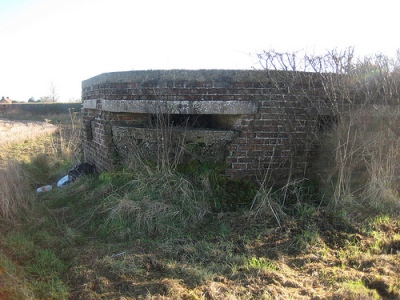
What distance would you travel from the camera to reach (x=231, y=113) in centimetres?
452

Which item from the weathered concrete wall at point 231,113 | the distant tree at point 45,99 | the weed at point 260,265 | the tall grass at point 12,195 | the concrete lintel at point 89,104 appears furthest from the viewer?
the distant tree at point 45,99

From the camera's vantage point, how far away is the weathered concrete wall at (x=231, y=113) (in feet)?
14.8

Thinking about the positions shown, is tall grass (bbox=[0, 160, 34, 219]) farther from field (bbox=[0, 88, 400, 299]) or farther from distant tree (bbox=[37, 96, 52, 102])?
distant tree (bbox=[37, 96, 52, 102])

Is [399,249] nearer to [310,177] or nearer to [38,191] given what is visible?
[310,177]

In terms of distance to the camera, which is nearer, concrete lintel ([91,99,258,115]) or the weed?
the weed

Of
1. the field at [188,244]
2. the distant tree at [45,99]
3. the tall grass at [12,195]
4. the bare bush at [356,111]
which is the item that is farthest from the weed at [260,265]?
the distant tree at [45,99]

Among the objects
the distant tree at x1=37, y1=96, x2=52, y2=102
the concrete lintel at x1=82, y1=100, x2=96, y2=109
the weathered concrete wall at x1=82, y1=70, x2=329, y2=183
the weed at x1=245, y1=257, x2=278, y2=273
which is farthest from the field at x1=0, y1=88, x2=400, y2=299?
the distant tree at x1=37, y1=96, x2=52, y2=102

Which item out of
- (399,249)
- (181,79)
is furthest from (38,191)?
(399,249)

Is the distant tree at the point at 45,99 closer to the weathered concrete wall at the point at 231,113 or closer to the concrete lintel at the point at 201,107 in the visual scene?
the weathered concrete wall at the point at 231,113

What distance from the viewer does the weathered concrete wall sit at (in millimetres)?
4500

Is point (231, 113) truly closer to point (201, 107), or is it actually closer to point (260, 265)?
point (201, 107)

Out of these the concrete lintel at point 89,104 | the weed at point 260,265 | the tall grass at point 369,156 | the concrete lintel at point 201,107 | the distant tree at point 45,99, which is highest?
the distant tree at point 45,99

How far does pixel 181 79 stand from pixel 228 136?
3.39 ft

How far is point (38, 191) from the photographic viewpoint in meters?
5.65
